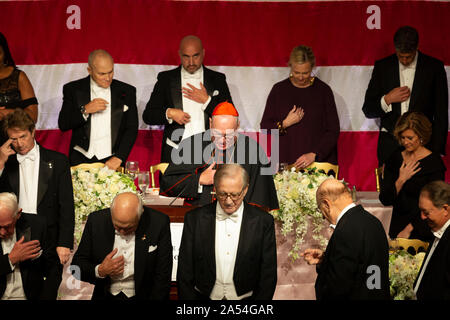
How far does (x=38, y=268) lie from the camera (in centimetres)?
446

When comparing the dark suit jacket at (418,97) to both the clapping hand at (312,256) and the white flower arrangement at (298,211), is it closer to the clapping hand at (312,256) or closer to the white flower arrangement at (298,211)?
the white flower arrangement at (298,211)

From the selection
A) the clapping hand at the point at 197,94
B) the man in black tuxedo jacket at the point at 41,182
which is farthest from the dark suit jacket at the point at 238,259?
the clapping hand at the point at 197,94

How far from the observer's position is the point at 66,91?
6816 millimetres

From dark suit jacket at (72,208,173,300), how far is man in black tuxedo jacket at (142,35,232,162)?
2.41 meters

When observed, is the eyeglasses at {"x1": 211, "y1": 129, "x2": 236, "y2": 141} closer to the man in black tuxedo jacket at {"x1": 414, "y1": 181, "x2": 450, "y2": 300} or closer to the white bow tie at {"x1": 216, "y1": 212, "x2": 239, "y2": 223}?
the white bow tie at {"x1": 216, "y1": 212, "x2": 239, "y2": 223}

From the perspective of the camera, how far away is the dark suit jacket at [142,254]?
14.2 ft

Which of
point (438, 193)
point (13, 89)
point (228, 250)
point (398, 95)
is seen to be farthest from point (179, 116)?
point (438, 193)

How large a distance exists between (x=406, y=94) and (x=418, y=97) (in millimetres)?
187

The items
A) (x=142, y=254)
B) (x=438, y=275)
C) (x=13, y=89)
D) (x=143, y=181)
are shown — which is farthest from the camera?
(x=13, y=89)

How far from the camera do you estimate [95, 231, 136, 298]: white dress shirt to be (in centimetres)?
438

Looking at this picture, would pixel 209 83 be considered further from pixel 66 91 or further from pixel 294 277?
pixel 294 277

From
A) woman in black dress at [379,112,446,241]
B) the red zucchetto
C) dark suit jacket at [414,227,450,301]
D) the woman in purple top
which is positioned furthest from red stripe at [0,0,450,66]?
dark suit jacket at [414,227,450,301]

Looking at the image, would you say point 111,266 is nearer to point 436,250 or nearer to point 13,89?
point 436,250

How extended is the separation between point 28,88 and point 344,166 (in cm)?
358
